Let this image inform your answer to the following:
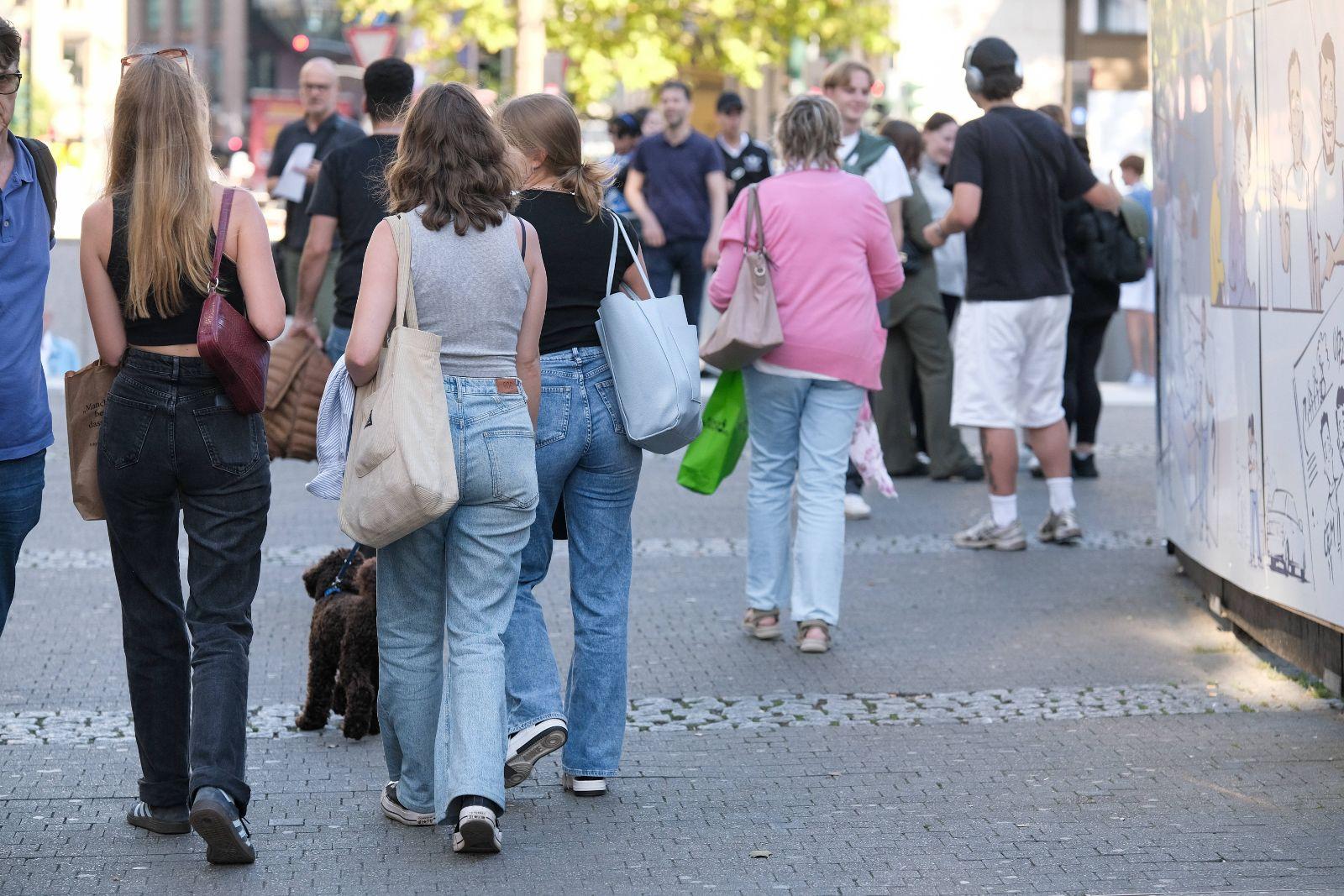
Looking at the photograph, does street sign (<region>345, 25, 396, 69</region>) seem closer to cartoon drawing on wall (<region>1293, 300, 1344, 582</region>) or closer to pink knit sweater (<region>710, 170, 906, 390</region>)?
pink knit sweater (<region>710, 170, 906, 390</region>)

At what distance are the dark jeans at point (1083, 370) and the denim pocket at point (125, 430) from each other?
706cm

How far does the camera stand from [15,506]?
13.8 feet

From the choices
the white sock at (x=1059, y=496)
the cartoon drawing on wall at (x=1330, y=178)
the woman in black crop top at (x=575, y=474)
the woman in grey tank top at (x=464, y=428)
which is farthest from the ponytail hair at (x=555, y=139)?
the white sock at (x=1059, y=496)

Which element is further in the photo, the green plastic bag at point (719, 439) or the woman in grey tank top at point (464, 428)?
the green plastic bag at point (719, 439)

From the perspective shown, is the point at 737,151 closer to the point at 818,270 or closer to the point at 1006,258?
the point at 1006,258

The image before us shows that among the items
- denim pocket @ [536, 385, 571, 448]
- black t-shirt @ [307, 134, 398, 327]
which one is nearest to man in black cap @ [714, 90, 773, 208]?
black t-shirt @ [307, 134, 398, 327]

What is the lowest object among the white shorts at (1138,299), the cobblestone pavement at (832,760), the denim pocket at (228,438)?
the cobblestone pavement at (832,760)

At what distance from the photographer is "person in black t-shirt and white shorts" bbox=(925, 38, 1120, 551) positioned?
26.8ft

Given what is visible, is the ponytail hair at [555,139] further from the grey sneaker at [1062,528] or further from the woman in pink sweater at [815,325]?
the grey sneaker at [1062,528]

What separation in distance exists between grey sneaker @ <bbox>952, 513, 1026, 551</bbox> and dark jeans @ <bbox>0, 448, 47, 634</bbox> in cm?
508

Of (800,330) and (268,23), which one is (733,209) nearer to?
(800,330)

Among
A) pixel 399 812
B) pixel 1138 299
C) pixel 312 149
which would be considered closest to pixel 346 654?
pixel 399 812

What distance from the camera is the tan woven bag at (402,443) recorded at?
406 centimetres

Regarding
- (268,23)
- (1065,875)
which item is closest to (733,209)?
(1065,875)
